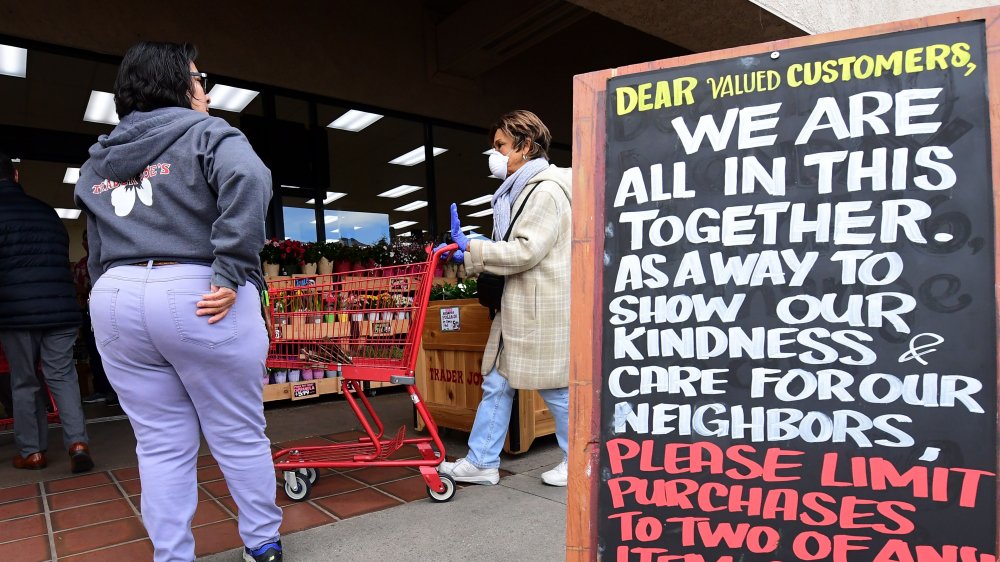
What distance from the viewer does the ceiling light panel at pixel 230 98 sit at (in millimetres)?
6598

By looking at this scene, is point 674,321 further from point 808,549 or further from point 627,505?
point 808,549

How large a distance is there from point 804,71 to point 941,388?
0.77 m

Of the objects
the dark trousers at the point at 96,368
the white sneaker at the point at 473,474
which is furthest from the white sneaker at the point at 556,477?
the dark trousers at the point at 96,368

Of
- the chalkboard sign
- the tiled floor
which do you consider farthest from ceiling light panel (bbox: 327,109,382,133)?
the chalkboard sign

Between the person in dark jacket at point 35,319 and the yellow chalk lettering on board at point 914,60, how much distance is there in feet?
13.9

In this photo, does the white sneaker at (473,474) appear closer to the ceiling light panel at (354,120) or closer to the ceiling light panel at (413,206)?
the ceiling light panel at (354,120)

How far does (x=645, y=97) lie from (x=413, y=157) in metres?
7.19

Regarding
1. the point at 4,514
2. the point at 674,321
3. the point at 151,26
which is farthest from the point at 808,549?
the point at 151,26

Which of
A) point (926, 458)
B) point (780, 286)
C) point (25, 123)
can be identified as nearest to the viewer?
point (926, 458)

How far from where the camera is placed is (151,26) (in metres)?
5.99

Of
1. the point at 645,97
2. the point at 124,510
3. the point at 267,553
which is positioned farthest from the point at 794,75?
the point at 124,510

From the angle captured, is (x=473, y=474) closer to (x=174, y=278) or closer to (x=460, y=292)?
(x=460, y=292)

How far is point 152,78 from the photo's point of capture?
80.9 inches

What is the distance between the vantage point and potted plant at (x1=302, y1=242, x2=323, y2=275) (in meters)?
5.73
